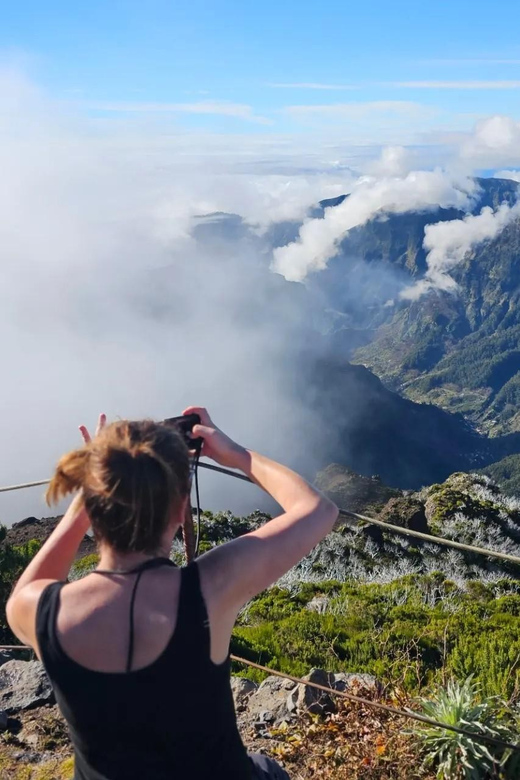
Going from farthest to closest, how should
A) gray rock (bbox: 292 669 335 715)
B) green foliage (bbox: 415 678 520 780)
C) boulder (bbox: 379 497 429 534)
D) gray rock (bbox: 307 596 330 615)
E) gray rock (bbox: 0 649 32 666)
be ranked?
1. boulder (bbox: 379 497 429 534)
2. gray rock (bbox: 307 596 330 615)
3. gray rock (bbox: 0 649 32 666)
4. gray rock (bbox: 292 669 335 715)
5. green foliage (bbox: 415 678 520 780)

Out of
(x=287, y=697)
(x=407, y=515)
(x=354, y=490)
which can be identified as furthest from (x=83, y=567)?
(x=354, y=490)

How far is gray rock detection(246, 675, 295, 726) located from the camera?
5121 mm

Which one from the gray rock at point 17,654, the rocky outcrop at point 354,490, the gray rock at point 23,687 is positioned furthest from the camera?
the rocky outcrop at point 354,490

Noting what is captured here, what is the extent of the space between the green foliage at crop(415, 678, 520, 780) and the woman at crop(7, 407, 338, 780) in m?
2.07

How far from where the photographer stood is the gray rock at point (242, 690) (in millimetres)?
5527

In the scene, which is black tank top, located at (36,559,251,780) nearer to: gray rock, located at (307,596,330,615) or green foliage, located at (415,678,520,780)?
green foliage, located at (415,678,520,780)

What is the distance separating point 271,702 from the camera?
17.6 ft

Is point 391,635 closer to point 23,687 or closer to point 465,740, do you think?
point 23,687

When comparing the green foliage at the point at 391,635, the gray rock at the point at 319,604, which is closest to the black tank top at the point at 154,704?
the green foliage at the point at 391,635

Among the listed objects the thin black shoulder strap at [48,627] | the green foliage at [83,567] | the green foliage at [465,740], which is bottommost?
the green foliage at [83,567]

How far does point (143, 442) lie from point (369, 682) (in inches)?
160

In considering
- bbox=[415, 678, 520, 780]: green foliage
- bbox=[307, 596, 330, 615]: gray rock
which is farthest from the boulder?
bbox=[415, 678, 520, 780]: green foliage

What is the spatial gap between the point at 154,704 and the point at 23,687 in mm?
3906

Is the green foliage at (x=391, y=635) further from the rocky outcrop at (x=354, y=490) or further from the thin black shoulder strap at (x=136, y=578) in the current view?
the rocky outcrop at (x=354, y=490)
